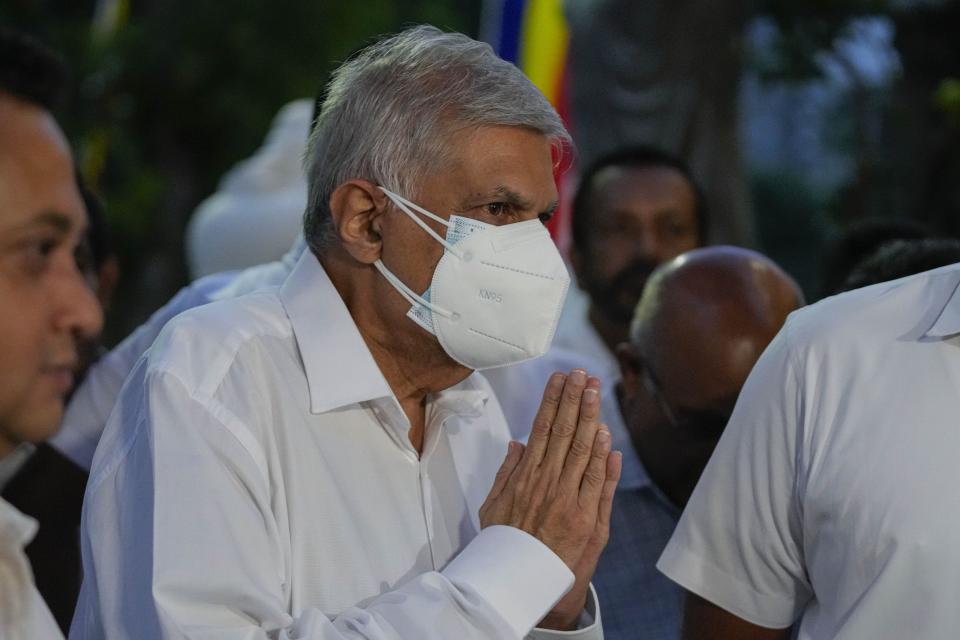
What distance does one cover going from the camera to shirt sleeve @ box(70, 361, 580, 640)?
2.30 meters

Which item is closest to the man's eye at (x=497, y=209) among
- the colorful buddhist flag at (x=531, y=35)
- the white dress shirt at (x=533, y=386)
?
the white dress shirt at (x=533, y=386)

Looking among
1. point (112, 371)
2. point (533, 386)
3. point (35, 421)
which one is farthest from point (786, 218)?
point (35, 421)

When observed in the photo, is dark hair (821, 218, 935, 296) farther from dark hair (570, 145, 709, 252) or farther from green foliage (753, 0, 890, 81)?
green foliage (753, 0, 890, 81)

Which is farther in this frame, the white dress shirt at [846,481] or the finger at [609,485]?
the finger at [609,485]

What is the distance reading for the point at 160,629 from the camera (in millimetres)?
2262

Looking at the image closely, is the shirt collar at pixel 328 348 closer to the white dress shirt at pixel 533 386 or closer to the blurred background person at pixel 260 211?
the white dress shirt at pixel 533 386

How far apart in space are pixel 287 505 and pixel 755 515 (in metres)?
0.88

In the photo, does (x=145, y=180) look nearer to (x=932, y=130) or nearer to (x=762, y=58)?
(x=762, y=58)

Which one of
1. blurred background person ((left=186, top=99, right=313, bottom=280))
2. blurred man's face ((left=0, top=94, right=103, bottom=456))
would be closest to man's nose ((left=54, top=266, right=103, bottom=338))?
blurred man's face ((left=0, top=94, right=103, bottom=456))

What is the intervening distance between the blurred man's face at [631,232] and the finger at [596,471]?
2310mm

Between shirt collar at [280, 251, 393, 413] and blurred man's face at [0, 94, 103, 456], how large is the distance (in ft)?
1.57

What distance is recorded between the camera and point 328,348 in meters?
2.69

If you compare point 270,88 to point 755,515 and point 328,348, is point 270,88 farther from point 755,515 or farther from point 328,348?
point 755,515

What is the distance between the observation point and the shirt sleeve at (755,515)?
2.63 meters
